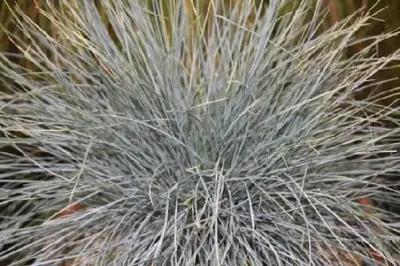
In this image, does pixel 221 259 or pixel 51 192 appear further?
pixel 51 192

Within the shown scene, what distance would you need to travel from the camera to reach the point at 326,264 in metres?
0.85

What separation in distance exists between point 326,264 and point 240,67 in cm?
31

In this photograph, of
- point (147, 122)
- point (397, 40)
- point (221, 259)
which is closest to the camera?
point (221, 259)

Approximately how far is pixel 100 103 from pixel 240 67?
22cm

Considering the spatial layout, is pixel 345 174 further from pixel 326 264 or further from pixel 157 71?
pixel 157 71

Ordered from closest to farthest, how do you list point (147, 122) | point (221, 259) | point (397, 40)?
point (221, 259) → point (147, 122) → point (397, 40)

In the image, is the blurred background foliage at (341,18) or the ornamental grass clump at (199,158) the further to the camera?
the blurred background foliage at (341,18)

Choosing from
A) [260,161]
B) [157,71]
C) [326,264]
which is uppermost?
[157,71]

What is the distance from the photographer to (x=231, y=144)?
36.2 inches

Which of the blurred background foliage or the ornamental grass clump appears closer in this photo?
the ornamental grass clump

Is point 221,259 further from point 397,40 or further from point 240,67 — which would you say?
point 397,40

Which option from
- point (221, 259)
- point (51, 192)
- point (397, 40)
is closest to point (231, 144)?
point (221, 259)

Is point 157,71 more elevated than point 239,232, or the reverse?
point 157,71

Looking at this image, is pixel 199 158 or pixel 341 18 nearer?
pixel 199 158
